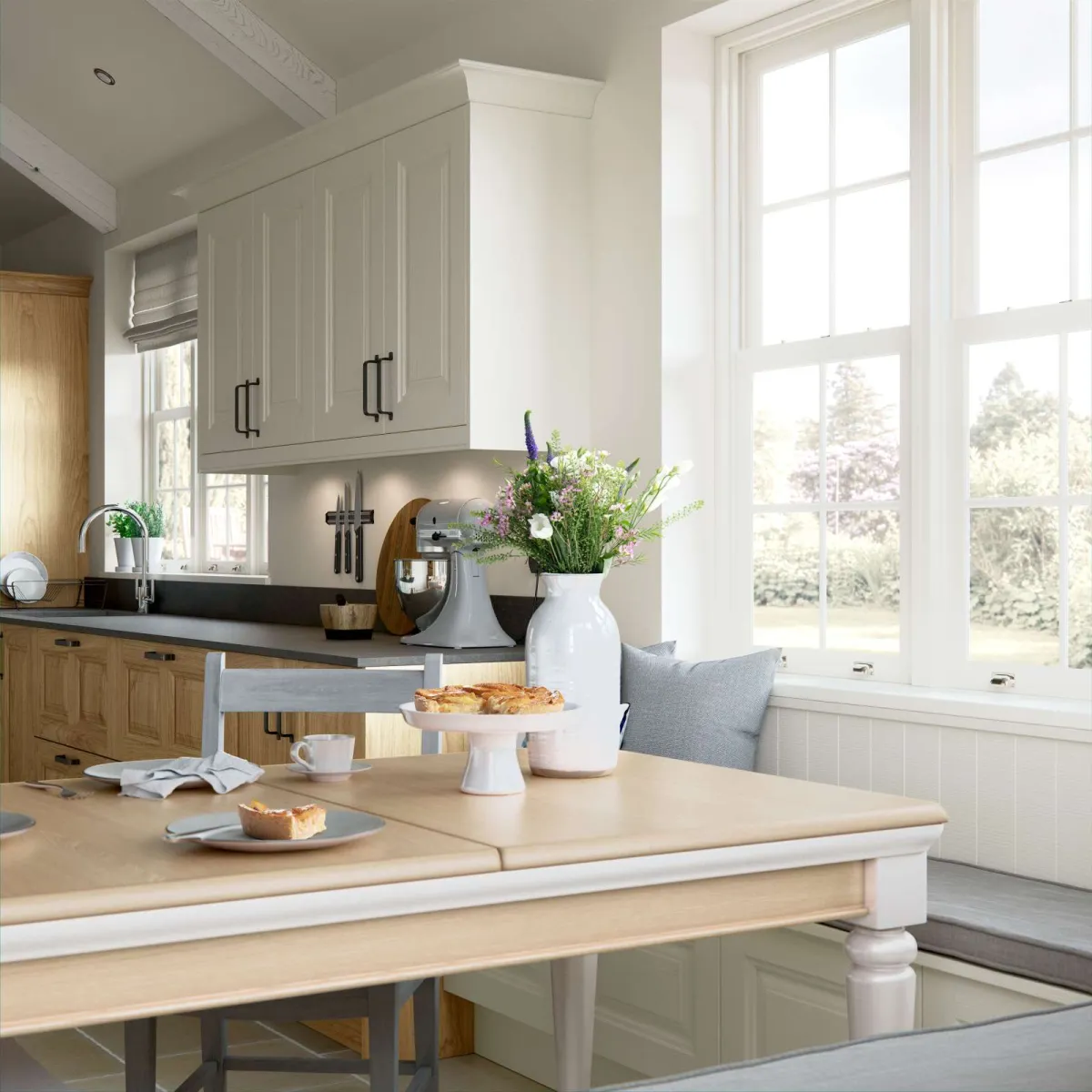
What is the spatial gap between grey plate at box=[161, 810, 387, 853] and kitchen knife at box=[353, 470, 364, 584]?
9.97ft

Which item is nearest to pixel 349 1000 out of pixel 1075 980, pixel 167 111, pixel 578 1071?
pixel 578 1071

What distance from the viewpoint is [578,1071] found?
2.51 m

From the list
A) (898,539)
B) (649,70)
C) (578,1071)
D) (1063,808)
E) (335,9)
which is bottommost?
(578,1071)

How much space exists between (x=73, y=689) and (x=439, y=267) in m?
2.30

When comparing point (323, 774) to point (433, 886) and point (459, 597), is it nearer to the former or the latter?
point (433, 886)

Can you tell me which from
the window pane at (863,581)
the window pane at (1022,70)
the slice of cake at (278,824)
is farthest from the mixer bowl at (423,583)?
the slice of cake at (278,824)

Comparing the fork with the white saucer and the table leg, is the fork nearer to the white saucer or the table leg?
the white saucer

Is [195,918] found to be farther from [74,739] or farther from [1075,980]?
[74,739]

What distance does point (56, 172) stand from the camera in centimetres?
630

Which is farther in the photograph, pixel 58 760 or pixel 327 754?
pixel 58 760

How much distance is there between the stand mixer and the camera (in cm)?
367

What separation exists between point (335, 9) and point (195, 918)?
12.3ft

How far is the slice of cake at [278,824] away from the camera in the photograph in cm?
158

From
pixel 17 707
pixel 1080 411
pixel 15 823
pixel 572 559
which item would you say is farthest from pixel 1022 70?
pixel 17 707
